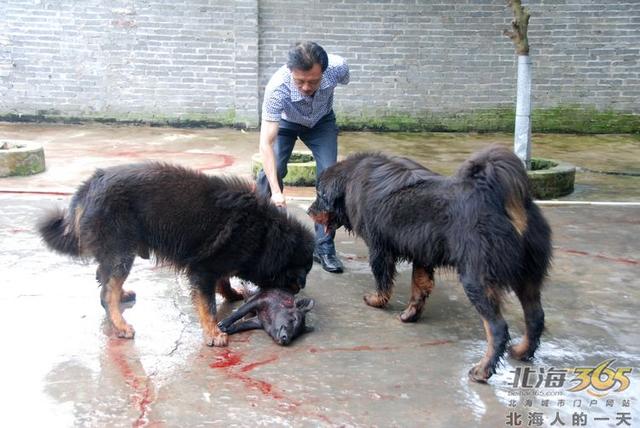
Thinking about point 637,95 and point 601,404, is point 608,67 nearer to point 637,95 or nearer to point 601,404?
point 637,95

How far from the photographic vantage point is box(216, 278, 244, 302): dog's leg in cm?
520

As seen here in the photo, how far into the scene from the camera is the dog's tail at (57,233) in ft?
15.7

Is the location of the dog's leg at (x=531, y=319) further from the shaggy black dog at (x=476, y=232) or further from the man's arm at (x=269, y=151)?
the man's arm at (x=269, y=151)

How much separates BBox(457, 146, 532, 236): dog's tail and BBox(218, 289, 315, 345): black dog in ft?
4.45

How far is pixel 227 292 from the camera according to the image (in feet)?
17.3

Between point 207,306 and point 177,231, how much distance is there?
0.49m

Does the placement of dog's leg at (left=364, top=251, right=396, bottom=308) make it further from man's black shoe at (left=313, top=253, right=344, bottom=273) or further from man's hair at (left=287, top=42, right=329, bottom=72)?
man's hair at (left=287, top=42, right=329, bottom=72)

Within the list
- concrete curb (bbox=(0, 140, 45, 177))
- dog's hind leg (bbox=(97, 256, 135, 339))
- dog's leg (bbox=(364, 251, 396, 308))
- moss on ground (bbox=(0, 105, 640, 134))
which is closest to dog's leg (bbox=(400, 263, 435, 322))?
dog's leg (bbox=(364, 251, 396, 308))

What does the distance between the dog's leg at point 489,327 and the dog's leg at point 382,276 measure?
84 centimetres

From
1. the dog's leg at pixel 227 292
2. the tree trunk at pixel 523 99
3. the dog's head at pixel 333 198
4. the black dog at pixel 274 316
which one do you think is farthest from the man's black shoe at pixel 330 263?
the tree trunk at pixel 523 99

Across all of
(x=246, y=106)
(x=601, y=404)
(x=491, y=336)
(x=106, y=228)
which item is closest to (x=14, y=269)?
(x=106, y=228)

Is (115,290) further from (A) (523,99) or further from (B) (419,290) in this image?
(A) (523,99)

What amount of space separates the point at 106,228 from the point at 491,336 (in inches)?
91.0

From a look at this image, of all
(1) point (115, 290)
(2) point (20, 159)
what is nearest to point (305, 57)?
(1) point (115, 290)
